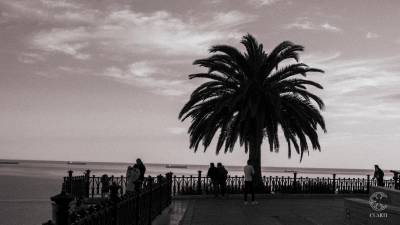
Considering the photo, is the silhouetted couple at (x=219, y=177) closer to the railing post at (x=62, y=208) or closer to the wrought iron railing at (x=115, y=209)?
the wrought iron railing at (x=115, y=209)

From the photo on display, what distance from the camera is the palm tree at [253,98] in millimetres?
26938

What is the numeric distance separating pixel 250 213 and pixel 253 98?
9.18m

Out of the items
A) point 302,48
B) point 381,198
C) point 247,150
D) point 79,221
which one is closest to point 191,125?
point 247,150

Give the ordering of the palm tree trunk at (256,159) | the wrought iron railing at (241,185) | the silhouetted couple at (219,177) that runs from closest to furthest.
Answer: the silhouetted couple at (219,177) → the wrought iron railing at (241,185) → the palm tree trunk at (256,159)

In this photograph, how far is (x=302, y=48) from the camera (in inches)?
1089

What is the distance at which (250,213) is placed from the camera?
60.4ft

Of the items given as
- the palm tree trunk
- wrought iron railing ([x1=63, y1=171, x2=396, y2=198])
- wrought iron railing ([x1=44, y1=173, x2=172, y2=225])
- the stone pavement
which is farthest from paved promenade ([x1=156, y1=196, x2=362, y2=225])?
the palm tree trunk

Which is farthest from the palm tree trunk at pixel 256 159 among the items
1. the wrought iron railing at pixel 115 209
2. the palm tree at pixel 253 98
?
the wrought iron railing at pixel 115 209

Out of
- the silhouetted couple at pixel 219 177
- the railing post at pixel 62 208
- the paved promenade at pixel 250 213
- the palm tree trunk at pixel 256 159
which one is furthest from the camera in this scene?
the palm tree trunk at pixel 256 159

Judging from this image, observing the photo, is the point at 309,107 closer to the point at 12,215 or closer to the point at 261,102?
the point at 261,102

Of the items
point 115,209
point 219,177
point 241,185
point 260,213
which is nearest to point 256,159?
point 241,185

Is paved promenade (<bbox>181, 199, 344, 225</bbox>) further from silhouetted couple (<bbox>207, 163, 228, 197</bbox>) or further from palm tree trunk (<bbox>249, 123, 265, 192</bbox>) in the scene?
palm tree trunk (<bbox>249, 123, 265, 192</bbox>)

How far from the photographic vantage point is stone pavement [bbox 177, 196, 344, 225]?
15.9m

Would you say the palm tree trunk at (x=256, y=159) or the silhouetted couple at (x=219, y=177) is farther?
the palm tree trunk at (x=256, y=159)
